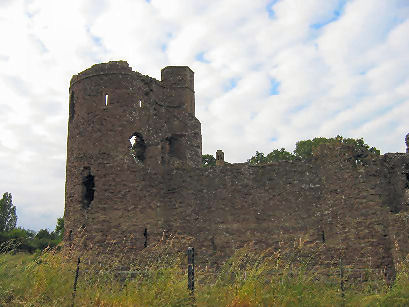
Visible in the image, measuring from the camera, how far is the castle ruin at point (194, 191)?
40.4 feet

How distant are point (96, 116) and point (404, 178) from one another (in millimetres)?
10589

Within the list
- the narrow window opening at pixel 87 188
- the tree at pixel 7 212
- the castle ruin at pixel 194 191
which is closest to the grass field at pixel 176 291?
the castle ruin at pixel 194 191

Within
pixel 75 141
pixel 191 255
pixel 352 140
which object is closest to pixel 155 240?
pixel 75 141

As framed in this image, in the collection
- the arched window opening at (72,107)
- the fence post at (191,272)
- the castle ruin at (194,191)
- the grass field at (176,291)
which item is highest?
the arched window opening at (72,107)

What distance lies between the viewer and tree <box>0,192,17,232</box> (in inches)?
1804

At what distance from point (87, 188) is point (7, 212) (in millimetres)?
38525

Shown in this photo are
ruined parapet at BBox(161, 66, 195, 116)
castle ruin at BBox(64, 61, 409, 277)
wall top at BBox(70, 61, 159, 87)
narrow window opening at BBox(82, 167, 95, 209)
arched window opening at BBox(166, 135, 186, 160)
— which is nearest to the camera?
castle ruin at BBox(64, 61, 409, 277)

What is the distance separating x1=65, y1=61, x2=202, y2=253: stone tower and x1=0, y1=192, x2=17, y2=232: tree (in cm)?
3440

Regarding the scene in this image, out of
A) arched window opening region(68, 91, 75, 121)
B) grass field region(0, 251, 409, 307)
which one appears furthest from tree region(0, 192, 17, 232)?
grass field region(0, 251, 409, 307)

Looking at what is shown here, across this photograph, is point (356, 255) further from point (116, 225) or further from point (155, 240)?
point (116, 225)

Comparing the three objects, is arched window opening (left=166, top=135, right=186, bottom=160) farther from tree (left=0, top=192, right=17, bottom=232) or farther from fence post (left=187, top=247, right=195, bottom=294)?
tree (left=0, top=192, right=17, bottom=232)

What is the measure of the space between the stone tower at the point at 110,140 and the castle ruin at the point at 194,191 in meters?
0.04

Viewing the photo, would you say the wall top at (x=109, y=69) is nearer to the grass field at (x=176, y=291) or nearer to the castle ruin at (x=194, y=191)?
the castle ruin at (x=194, y=191)

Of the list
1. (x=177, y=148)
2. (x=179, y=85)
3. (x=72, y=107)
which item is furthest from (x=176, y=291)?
(x=179, y=85)
